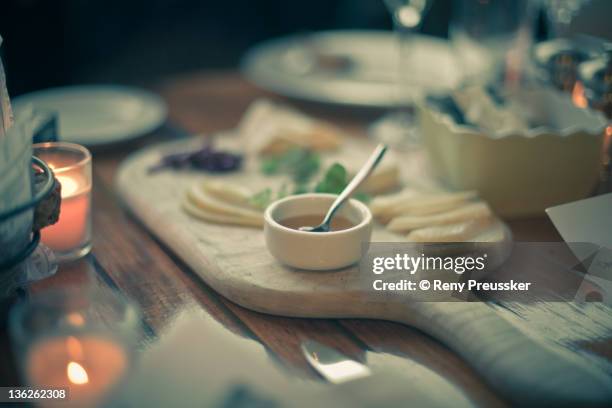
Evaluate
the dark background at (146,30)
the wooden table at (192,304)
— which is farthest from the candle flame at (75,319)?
the dark background at (146,30)

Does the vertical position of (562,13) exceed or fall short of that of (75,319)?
it exceeds it

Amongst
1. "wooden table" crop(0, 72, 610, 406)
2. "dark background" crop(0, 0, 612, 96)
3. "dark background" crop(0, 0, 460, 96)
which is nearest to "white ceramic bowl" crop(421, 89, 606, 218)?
"wooden table" crop(0, 72, 610, 406)

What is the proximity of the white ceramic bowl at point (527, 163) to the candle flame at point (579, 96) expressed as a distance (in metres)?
0.06

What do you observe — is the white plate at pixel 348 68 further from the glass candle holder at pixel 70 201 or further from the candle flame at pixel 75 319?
the candle flame at pixel 75 319

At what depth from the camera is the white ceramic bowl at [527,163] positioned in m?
1.36

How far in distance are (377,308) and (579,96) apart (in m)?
0.84

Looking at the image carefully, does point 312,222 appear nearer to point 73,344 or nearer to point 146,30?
point 73,344

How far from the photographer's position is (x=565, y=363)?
88cm

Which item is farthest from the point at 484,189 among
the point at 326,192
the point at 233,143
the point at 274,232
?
the point at 233,143

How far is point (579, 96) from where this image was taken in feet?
5.14

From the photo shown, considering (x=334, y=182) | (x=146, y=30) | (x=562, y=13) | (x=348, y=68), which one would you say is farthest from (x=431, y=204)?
(x=146, y=30)

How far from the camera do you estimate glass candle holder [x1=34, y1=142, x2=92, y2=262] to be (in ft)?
3.92

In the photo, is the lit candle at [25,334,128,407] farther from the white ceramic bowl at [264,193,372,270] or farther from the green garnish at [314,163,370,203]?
the green garnish at [314,163,370,203]

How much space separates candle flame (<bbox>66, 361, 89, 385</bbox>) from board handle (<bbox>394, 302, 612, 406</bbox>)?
51 centimetres
